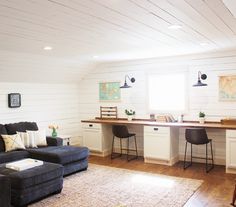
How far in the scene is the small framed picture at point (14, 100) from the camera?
5.39 meters

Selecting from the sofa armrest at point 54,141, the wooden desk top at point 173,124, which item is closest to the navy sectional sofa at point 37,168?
the sofa armrest at point 54,141

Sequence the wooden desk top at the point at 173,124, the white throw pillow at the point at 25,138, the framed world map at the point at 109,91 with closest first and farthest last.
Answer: the wooden desk top at the point at 173,124 < the white throw pillow at the point at 25,138 < the framed world map at the point at 109,91

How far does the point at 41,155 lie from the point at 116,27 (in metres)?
2.65

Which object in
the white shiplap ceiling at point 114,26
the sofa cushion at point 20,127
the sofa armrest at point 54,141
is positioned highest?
the white shiplap ceiling at point 114,26

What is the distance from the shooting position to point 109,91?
6.60m

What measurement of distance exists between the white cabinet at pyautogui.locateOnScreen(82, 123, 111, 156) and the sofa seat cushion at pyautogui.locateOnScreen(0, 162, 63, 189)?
87.8 inches

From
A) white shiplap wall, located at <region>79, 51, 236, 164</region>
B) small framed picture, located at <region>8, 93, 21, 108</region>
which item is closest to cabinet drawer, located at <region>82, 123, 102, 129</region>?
white shiplap wall, located at <region>79, 51, 236, 164</region>

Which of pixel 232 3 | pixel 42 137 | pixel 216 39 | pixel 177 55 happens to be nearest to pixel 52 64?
pixel 42 137

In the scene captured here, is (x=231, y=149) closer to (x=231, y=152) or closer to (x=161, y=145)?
(x=231, y=152)

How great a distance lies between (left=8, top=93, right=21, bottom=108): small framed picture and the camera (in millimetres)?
5391

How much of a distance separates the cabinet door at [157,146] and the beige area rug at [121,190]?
0.69m

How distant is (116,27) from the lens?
322 centimetres

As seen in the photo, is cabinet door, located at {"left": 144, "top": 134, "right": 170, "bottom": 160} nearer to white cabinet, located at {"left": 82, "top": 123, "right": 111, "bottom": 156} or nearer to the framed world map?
white cabinet, located at {"left": 82, "top": 123, "right": 111, "bottom": 156}

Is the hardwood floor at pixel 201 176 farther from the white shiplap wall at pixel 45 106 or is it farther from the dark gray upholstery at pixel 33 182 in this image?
the dark gray upholstery at pixel 33 182
